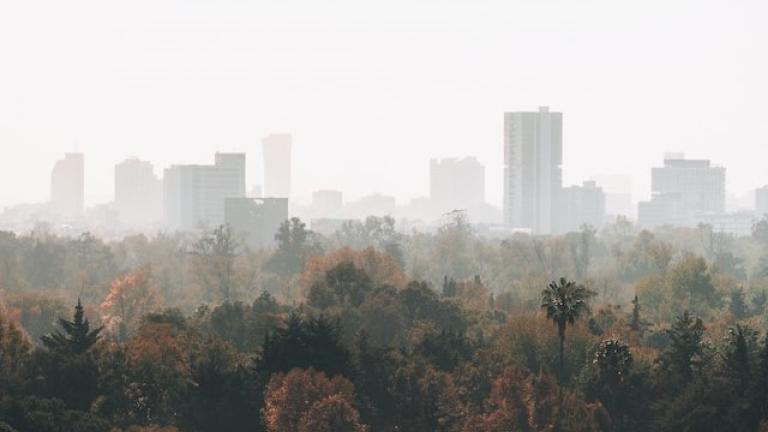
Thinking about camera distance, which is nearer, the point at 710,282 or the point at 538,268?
the point at 710,282

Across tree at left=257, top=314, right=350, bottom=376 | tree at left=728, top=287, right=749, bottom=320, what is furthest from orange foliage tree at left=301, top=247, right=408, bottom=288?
tree at left=257, top=314, right=350, bottom=376

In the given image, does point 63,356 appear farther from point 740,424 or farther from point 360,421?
point 740,424

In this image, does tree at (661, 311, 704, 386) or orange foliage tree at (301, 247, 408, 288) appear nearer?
tree at (661, 311, 704, 386)

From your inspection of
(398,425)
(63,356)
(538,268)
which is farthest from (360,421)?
(538,268)

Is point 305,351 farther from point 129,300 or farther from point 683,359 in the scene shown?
point 129,300

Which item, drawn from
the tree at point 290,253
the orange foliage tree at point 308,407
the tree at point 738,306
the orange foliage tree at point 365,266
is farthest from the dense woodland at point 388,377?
the tree at point 290,253

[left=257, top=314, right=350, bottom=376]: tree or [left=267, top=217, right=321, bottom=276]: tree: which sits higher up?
[left=267, top=217, right=321, bottom=276]: tree

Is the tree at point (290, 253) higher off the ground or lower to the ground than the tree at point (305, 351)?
higher

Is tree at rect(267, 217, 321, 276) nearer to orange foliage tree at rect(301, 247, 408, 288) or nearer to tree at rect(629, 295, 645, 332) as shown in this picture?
orange foliage tree at rect(301, 247, 408, 288)

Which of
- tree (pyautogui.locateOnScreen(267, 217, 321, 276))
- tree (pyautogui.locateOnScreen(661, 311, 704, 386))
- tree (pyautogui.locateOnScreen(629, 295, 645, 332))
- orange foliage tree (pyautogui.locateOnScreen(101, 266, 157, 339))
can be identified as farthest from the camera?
tree (pyautogui.locateOnScreen(267, 217, 321, 276))

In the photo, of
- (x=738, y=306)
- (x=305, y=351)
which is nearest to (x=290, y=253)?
(x=738, y=306)

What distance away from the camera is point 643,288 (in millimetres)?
141875

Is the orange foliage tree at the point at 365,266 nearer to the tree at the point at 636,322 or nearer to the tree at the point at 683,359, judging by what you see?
the tree at the point at 636,322

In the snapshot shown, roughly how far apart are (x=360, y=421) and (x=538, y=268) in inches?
4623
